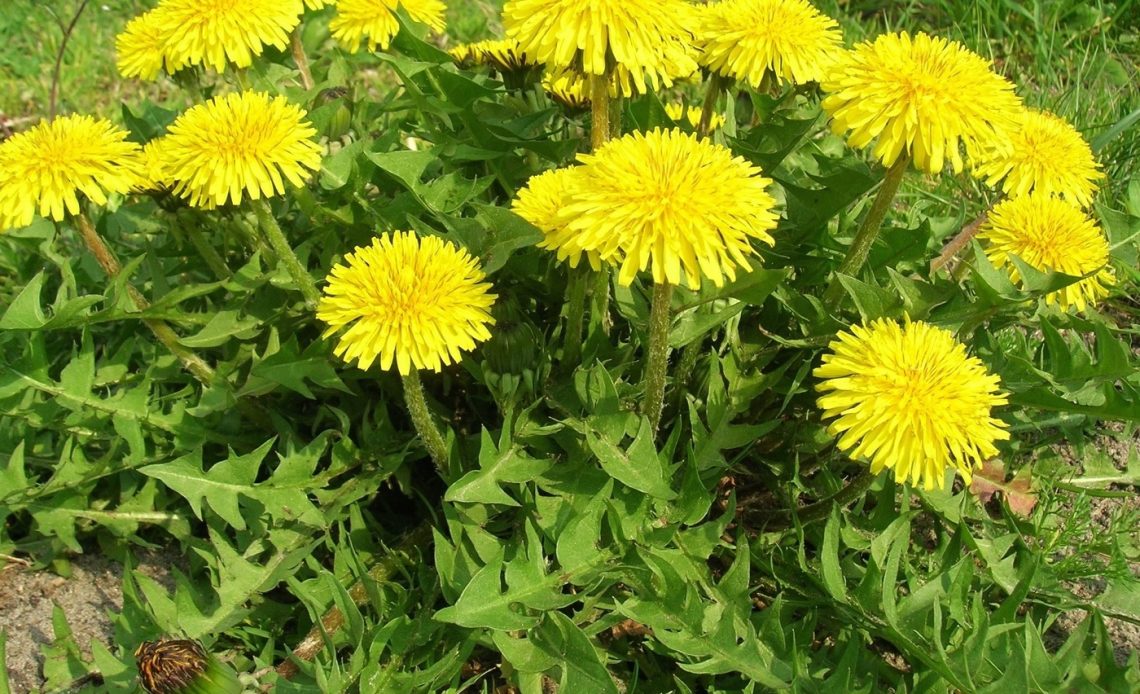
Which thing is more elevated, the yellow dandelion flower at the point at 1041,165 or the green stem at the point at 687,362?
the yellow dandelion flower at the point at 1041,165

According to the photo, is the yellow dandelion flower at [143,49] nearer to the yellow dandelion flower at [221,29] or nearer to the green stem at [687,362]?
the yellow dandelion flower at [221,29]

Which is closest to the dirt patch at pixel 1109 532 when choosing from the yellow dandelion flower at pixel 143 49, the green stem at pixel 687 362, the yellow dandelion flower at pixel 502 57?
the green stem at pixel 687 362

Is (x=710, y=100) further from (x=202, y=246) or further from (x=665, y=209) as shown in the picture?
(x=202, y=246)

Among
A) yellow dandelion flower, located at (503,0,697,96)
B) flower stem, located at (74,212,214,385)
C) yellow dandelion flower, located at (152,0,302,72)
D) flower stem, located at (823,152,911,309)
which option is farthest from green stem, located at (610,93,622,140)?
flower stem, located at (74,212,214,385)

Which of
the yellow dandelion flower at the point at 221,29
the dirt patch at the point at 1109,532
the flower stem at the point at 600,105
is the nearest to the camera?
the flower stem at the point at 600,105

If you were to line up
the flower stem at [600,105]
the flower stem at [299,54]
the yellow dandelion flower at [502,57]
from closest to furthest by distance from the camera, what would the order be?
the flower stem at [600,105]
the yellow dandelion flower at [502,57]
the flower stem at [299,54]

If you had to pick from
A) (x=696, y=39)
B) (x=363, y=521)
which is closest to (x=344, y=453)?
(x=363, y=521)

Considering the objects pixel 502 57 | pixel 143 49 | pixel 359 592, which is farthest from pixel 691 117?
pixel 359 592
